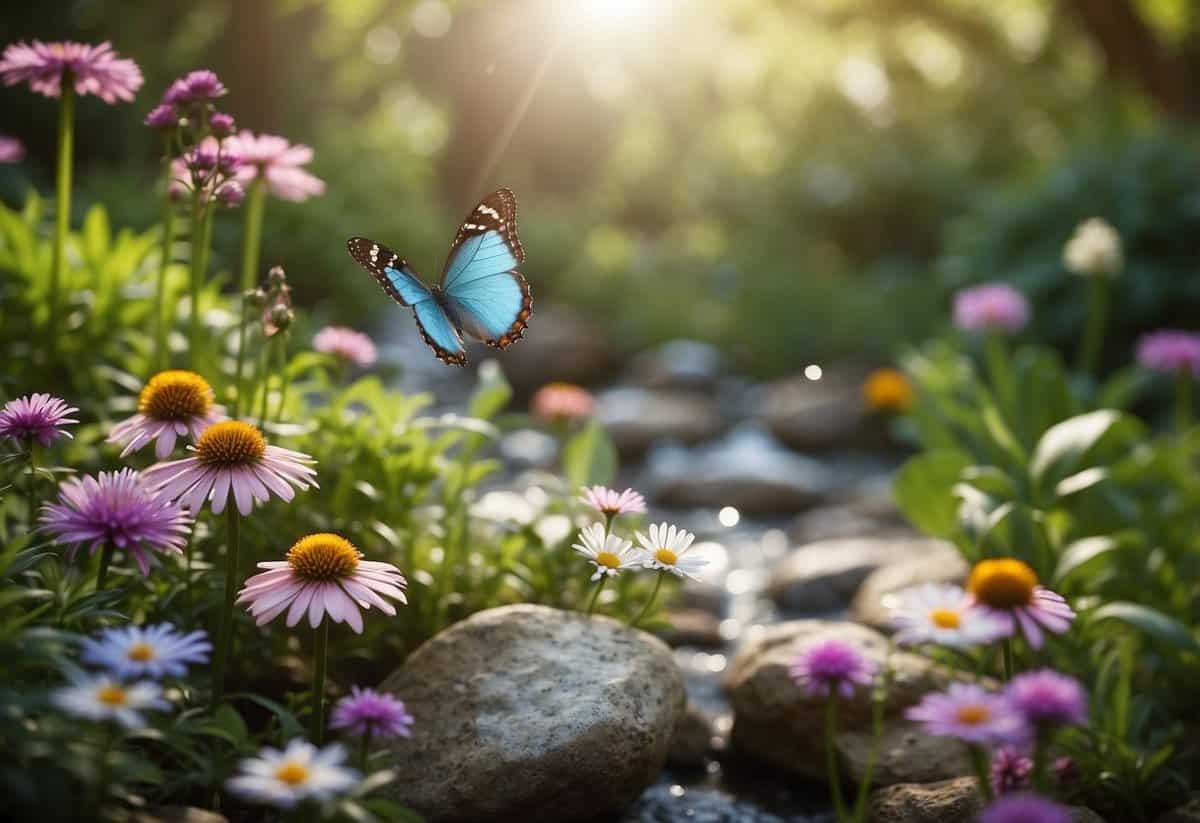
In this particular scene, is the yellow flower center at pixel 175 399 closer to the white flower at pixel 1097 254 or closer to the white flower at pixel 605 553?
the white flower at pixel 605 553

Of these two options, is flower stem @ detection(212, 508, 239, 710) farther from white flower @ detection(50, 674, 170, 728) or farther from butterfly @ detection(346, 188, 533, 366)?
butterfly @ detection(346, 188, 533, 366)

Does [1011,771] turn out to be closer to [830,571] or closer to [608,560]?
[608,560]

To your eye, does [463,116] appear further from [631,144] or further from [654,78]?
[631,144]

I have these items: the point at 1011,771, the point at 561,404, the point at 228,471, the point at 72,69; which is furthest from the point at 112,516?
the point at 561,404

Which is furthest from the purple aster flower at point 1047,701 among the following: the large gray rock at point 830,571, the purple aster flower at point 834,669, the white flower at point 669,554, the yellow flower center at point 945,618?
the large gray rock at point 830,571

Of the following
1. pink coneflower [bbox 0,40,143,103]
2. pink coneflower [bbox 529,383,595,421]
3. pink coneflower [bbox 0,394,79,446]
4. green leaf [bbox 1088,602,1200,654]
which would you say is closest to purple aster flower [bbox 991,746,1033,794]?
green leaf [bbox 1088,602,1200,654]

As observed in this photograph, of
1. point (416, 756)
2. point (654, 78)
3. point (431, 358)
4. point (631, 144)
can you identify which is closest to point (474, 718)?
point (416, 756)
